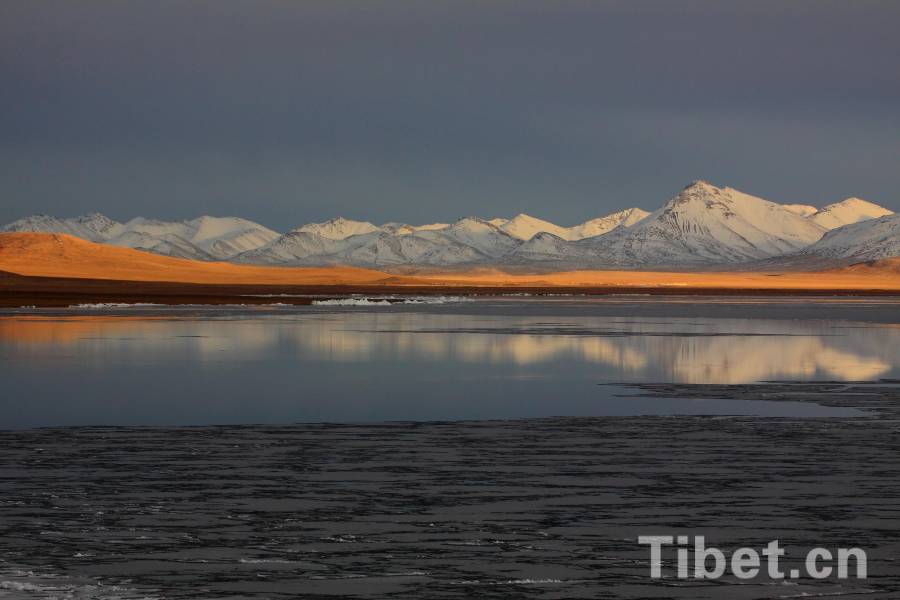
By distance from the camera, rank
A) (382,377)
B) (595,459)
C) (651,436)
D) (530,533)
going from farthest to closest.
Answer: (382,377), (651,436), (595,459), (530,533)

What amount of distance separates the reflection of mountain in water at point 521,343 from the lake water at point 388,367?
49mm

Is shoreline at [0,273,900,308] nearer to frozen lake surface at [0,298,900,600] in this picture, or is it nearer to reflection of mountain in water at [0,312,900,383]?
reflection of mountain in water at [0,312,900,383]

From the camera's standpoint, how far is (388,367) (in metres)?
26.6

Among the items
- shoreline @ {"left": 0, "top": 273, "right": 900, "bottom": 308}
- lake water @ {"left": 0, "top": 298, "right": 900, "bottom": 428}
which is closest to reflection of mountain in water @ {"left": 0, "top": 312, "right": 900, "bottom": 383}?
lake water @ {"left": 0, "top": 298, "right": 900, "bottom": 428}

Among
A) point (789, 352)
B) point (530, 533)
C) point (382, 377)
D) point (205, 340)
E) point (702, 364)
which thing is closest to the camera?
point (530, 533)

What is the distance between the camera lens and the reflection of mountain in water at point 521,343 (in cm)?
2748

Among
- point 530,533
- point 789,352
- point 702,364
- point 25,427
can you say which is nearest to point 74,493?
point 530,533

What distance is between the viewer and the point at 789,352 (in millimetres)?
32250

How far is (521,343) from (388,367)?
9318 mm

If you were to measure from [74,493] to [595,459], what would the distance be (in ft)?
16.6

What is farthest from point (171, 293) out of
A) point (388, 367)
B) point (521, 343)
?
point (388, 367)

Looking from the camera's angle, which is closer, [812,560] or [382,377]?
[812,560]

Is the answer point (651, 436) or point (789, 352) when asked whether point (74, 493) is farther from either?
point (789, 352)

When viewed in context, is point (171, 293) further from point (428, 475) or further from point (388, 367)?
point (428, 475)
